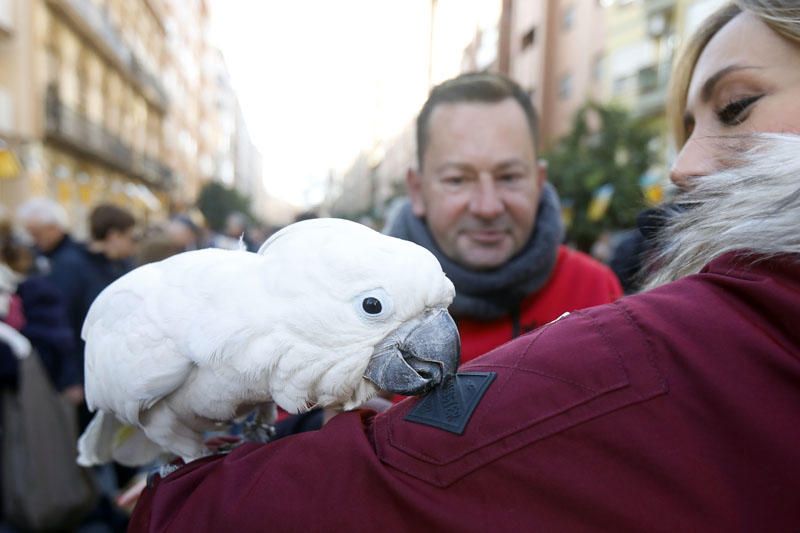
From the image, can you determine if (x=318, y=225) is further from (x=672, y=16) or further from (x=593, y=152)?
(x=672, y=16)

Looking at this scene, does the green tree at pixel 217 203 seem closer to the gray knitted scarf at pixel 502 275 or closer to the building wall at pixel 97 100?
the building wall at pixel 97 100

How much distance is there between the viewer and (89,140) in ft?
48.8

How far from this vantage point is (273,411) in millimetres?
1221

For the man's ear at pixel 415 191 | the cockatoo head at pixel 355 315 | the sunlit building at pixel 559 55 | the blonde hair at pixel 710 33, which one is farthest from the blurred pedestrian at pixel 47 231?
the sunlit building at pixel 559 55

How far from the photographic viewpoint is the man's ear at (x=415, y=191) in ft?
5.78

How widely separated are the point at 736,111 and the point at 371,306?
0.60 m

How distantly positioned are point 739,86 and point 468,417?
613 millimetres

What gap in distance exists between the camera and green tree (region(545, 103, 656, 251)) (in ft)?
30.9

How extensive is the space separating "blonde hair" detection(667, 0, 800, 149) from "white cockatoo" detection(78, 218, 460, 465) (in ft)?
1.84

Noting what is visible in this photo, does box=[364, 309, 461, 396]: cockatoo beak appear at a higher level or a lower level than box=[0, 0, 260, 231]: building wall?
lower

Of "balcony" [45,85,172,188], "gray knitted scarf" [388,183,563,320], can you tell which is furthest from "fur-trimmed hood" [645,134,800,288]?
"balcony" [45,85,172,188]

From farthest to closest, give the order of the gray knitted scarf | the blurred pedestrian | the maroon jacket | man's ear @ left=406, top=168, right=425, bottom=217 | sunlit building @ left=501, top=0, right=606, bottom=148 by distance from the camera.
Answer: sunlit building @ left=501, top=0, right=606, bottom=148, the blurred pedestrian, man's ear @ left=406, top=168, right=425, bottom=217, the gray knitted scarf, the maroon jacket

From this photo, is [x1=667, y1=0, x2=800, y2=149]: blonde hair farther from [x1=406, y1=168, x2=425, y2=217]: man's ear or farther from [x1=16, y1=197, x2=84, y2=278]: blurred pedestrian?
[x1=16, y1=197, x2=84, y2=278]: blurred pedestrian

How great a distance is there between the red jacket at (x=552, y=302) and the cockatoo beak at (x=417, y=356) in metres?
0.64
